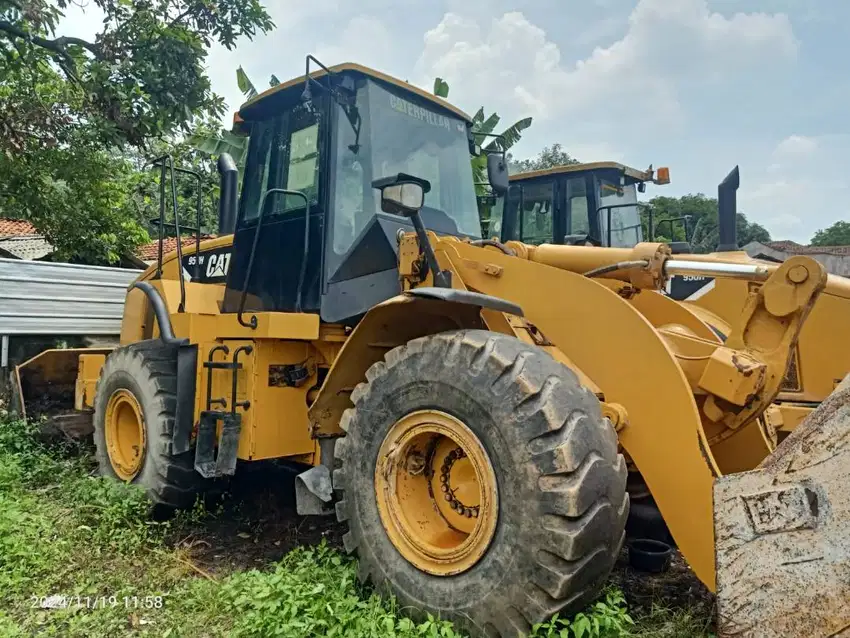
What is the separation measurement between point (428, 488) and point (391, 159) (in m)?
2.10

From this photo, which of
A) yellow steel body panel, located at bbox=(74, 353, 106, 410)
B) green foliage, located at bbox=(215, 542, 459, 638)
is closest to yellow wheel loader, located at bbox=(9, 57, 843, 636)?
green foliage, located at bbox=(215, 542, 459, 638)

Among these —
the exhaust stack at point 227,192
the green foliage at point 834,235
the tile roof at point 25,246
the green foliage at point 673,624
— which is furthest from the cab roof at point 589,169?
the green foliage at point 834,235

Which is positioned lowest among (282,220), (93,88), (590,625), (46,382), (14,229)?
(590,625)

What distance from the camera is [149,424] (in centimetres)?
451

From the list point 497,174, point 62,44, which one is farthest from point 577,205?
point 62,44

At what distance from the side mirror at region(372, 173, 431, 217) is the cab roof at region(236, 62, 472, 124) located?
1.24 m

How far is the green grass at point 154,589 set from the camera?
2.79 metres

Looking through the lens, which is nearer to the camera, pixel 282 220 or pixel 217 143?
pixel 282 220

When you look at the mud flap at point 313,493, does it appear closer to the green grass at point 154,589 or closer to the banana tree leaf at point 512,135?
the green grass at point 154,589

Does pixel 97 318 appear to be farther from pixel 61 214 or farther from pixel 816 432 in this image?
pixel 816 432

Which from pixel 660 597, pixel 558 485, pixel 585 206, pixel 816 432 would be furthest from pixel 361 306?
pixel 585 206

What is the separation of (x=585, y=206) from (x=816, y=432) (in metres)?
6.37

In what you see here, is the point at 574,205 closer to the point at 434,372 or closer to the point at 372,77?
the point at 372,77

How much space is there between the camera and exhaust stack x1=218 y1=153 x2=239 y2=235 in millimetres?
4695
